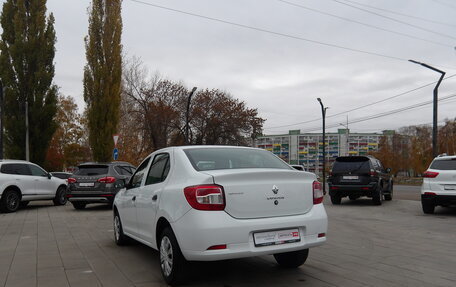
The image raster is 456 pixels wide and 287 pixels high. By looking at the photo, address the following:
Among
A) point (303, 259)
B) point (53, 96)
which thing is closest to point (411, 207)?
point (303, 259)

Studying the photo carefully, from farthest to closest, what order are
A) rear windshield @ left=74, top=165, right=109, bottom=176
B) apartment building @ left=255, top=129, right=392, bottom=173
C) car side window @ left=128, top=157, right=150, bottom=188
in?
apartment building @ left=255, top=129, right=392, bottom=173, rear windshield @ left=74, top=165, right=109, bottom=176, car side window @ left=128, top=157, right=150, bottom=188

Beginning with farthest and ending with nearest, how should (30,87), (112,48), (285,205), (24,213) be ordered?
(112,48) < (30,87) < (24,213) < (285,205)

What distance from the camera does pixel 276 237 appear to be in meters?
4.64

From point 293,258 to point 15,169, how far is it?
11.8 m

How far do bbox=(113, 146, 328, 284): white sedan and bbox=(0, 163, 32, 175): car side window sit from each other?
1012 centimetres

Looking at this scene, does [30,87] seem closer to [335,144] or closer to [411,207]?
[411,207]

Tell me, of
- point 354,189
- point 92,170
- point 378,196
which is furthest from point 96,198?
point 378,196

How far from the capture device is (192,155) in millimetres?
5320

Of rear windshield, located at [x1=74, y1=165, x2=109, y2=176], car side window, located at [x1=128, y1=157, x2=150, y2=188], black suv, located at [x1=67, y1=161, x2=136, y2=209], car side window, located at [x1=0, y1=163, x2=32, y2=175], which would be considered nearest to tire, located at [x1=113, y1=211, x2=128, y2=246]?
car side window, located at [x1=128, y1=157, x2=150, y2=188]

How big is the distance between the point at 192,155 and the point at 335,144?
5189 inches

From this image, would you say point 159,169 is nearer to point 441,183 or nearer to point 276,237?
point 276,237

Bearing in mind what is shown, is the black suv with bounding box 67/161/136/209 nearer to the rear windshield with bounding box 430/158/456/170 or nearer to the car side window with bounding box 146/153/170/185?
the car side window with bounding box 146/153/170/185

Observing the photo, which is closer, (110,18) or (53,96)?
(53,96)

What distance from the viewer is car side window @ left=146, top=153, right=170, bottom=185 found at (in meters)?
5.51
